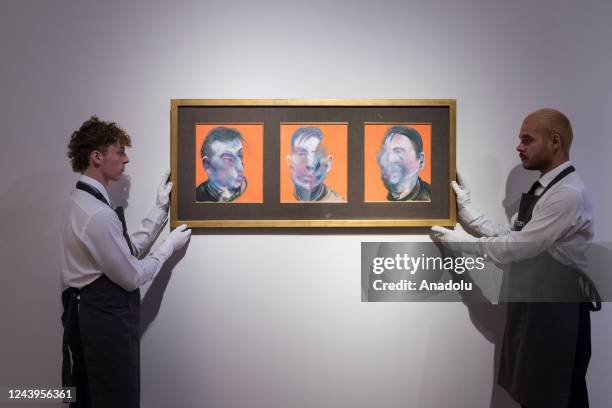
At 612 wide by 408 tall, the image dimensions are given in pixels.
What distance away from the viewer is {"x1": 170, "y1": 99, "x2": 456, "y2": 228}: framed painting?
1976 mm

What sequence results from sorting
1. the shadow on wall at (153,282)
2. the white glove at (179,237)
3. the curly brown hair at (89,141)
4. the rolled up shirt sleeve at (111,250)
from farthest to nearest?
the shadow on wall at (153,282) < the white glove at (179,237) < the curly brown hair at (89,141) < the rolled up shirt sleeve at (111,250)

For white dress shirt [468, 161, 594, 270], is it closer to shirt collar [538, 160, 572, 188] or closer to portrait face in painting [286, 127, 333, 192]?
shirt collar [538, 160, 572, 188]

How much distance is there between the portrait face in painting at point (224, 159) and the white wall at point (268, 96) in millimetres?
204

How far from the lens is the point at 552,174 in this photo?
5.76ft

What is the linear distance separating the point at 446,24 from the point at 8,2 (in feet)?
6.63

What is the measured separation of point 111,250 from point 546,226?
164 centimetres

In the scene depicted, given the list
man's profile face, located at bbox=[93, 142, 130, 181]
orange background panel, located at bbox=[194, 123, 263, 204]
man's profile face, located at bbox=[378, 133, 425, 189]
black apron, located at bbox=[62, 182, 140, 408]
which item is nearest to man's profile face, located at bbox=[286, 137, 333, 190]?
orange background panel, located at bbox=[194, 123, 263, 204]

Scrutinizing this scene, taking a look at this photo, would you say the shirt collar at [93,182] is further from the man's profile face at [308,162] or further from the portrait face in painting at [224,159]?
the man's profile face at [308,162]

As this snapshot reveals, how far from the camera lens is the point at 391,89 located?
79.4 inches

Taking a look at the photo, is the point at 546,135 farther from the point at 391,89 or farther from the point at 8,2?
the point at 8,2

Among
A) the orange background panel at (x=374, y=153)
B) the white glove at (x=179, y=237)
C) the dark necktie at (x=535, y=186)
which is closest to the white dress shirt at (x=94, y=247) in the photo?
the white glove at (x=179, y=237)

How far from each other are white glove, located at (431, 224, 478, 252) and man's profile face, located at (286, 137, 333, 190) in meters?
0.58

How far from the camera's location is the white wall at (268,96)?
6.57ft

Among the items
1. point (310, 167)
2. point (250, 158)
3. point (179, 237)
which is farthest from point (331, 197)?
point (179, 237)
